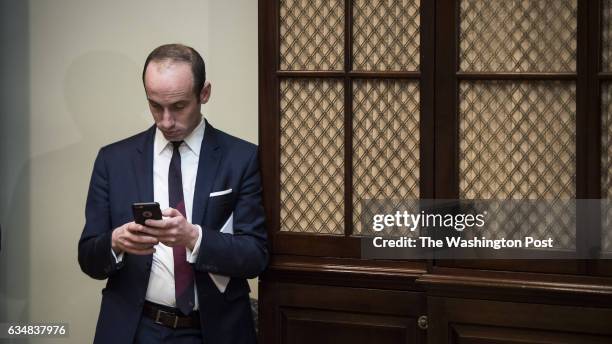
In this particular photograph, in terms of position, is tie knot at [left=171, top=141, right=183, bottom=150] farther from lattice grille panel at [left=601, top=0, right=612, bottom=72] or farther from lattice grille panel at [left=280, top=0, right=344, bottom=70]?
lattice grille panel at [left=601, top=0, right=612, bottom=72]

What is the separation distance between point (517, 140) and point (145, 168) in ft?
3.96

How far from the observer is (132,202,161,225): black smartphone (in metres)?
2.75

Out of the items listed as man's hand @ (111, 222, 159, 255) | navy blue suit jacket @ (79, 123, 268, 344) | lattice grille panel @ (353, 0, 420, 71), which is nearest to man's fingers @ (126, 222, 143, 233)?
man's hand @ (111, 222, 159, 255)

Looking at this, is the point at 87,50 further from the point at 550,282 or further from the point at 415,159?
the point at 550,282

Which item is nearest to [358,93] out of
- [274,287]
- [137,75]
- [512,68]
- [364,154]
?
[364,154]

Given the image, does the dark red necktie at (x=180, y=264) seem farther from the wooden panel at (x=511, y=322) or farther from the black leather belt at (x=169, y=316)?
the wooden panel at (x=511, y=322)

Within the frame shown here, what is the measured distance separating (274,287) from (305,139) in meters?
0.52

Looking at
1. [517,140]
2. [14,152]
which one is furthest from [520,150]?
[14,152]

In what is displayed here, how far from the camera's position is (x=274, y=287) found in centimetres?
317

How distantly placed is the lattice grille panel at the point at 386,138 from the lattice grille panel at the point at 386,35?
61 mm

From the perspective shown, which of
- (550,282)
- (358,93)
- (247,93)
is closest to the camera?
(550,282)

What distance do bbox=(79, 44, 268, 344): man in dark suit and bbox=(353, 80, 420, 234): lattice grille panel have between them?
1.21ft

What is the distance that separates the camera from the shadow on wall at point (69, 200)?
4.02 metres

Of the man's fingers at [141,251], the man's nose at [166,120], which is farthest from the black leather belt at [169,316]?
the man's nose at [166,120]
